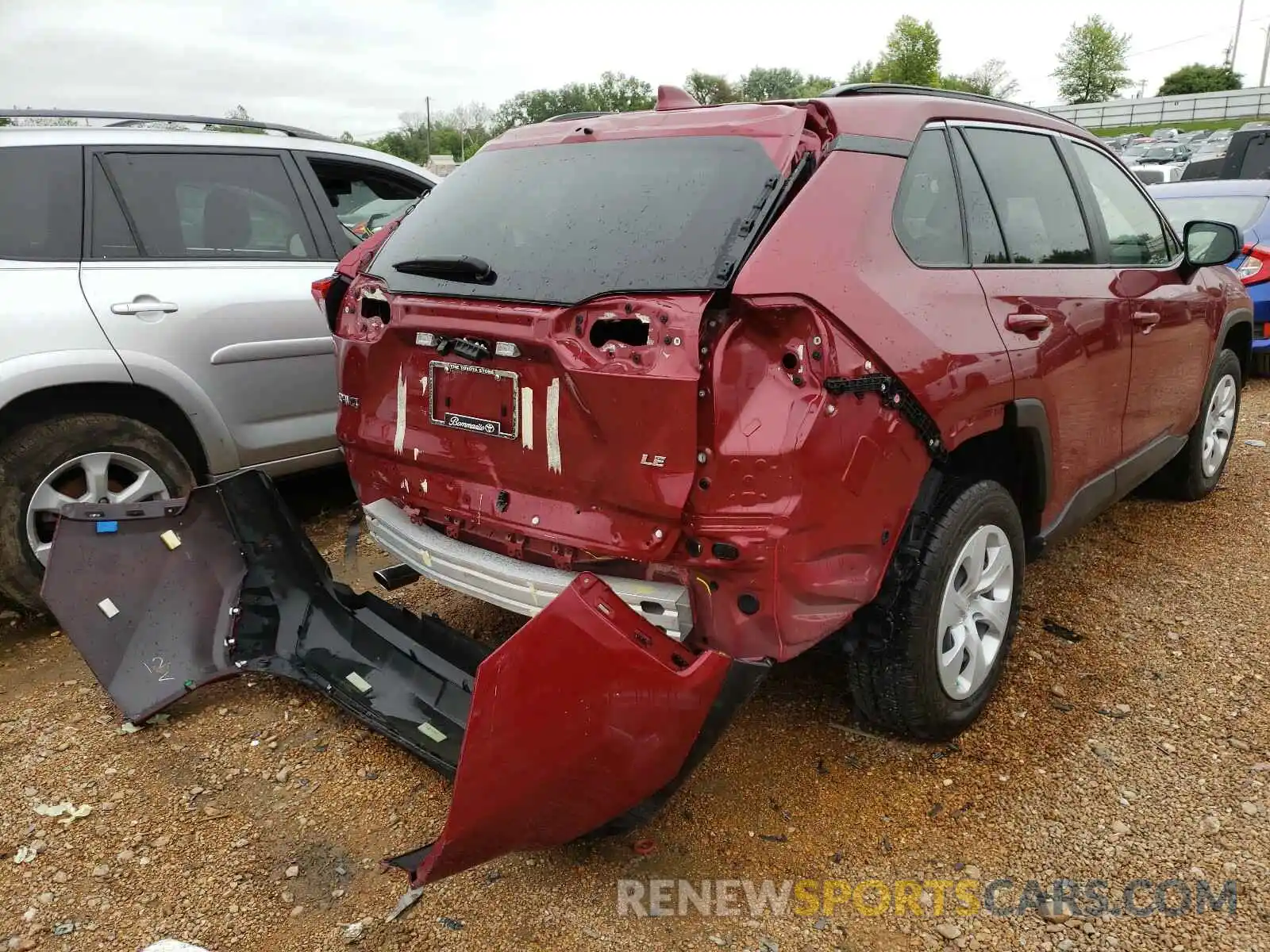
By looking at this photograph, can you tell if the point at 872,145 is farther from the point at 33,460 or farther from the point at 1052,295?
the point at 33,460

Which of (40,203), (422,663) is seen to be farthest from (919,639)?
(40,203)

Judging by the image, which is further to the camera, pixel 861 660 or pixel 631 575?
pixel 861 660

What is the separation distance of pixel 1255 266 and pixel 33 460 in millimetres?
8448

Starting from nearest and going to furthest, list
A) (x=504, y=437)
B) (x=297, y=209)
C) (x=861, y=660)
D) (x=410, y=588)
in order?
(x=504, y=437), (x=861, y=660), (x=410, y=588), (x=297, y=209)

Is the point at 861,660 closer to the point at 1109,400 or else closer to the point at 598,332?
the point at 598,332

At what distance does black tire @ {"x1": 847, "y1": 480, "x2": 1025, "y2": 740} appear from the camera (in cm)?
254

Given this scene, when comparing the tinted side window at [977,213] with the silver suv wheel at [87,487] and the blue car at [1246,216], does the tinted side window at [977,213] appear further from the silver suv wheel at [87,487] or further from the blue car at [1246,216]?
the blue car at [1246,216]

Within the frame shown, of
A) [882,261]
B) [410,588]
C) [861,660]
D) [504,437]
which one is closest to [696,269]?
[882,261]

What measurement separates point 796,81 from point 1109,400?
80.6 metres

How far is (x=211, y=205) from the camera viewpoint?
13.9 ft

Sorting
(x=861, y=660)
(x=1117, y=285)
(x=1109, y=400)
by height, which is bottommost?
(x=861, y=660)

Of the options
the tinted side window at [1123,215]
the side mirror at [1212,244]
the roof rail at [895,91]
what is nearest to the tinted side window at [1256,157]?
the side mirror at [1212,244]

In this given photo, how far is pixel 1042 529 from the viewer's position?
3.18 meters

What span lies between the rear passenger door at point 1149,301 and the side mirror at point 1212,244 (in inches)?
2.5
